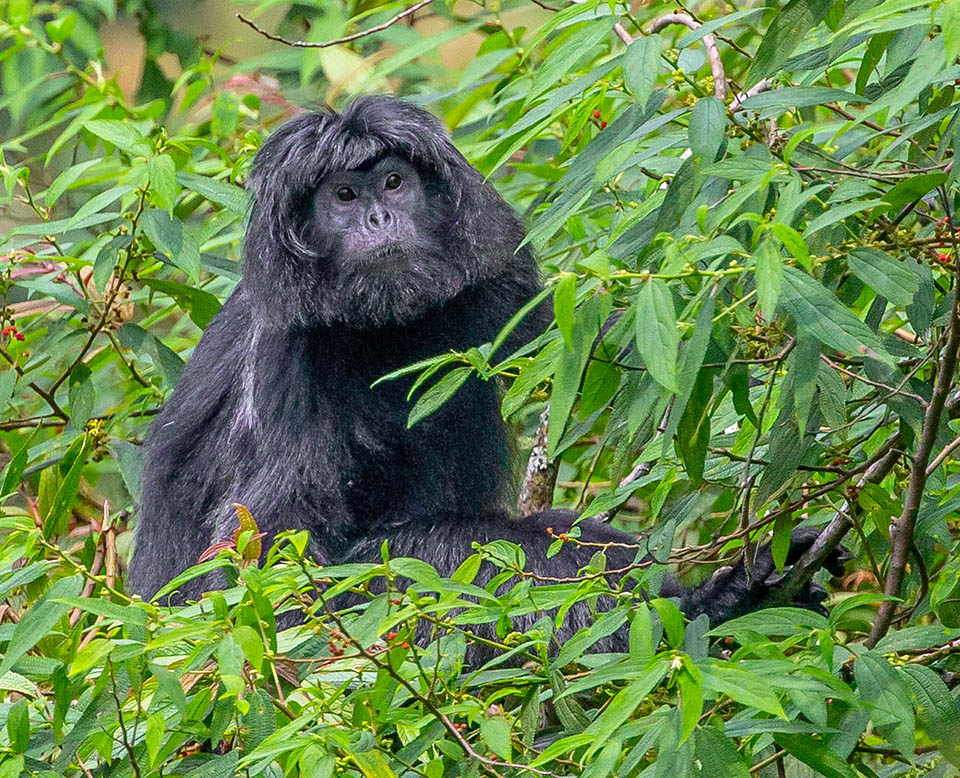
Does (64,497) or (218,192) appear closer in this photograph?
(64,497)

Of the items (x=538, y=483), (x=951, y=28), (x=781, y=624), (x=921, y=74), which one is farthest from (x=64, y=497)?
(x=951, y=28)

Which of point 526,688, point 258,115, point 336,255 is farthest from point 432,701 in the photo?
point 258,115

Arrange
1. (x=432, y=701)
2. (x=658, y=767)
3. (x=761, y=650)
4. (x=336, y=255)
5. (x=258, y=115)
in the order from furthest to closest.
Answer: (x=258, y=115) < (x=336, y=255) < (x=432, y=701) < (x=761, y=650) < (x=658, y=767)

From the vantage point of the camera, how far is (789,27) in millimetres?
2055

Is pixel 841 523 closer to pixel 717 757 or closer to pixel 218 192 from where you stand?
pixel 717 757

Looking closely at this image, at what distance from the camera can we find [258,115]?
4918mm

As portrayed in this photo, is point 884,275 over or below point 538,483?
over

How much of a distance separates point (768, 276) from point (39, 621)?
1128 mm

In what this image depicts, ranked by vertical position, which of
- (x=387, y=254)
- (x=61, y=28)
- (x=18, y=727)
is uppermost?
(x=61, y=28)

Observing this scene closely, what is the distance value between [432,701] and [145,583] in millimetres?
2235

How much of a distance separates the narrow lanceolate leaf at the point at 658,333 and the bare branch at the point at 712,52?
739 mm

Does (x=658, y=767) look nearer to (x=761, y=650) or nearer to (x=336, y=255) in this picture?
(x=761, y=650)

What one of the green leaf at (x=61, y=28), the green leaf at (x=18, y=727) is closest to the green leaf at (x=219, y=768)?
the green leaf at (x=18, y=727)

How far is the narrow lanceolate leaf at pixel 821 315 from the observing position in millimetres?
1828
